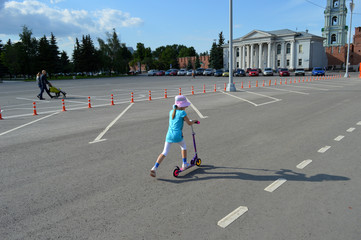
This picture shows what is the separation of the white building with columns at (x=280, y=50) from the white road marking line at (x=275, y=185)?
8778 cm

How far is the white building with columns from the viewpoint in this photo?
Answer: 84.2m

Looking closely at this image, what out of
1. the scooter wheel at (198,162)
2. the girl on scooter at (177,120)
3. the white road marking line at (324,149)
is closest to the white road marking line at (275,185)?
the scooter wheel at (198,162)

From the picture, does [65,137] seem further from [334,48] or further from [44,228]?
[334,48]

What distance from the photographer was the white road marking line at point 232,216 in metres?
3.66

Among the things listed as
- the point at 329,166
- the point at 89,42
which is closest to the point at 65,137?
the point at 329,166

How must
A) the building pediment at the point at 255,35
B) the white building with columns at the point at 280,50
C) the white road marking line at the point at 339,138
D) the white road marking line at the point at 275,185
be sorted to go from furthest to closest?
the building pediment at the point at 255,35
the white building with columns at the point at 280,50
the white road marking line at the point at 339,138
the white road marking line at the point at 275,185

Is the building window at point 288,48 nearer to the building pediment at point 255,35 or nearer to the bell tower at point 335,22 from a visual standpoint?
the building pediment at point 255,35

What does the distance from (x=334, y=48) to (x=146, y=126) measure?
99.8 metres

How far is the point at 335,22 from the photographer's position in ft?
→ 348

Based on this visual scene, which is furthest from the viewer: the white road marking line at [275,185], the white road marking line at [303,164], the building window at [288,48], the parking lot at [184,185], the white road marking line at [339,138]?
the building window at [288,48]

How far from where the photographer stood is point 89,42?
79562 mm

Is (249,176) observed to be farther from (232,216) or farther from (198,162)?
(232,216)

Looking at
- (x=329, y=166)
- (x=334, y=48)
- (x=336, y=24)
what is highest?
(x=336, y=24)

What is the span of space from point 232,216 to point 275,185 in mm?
1374
